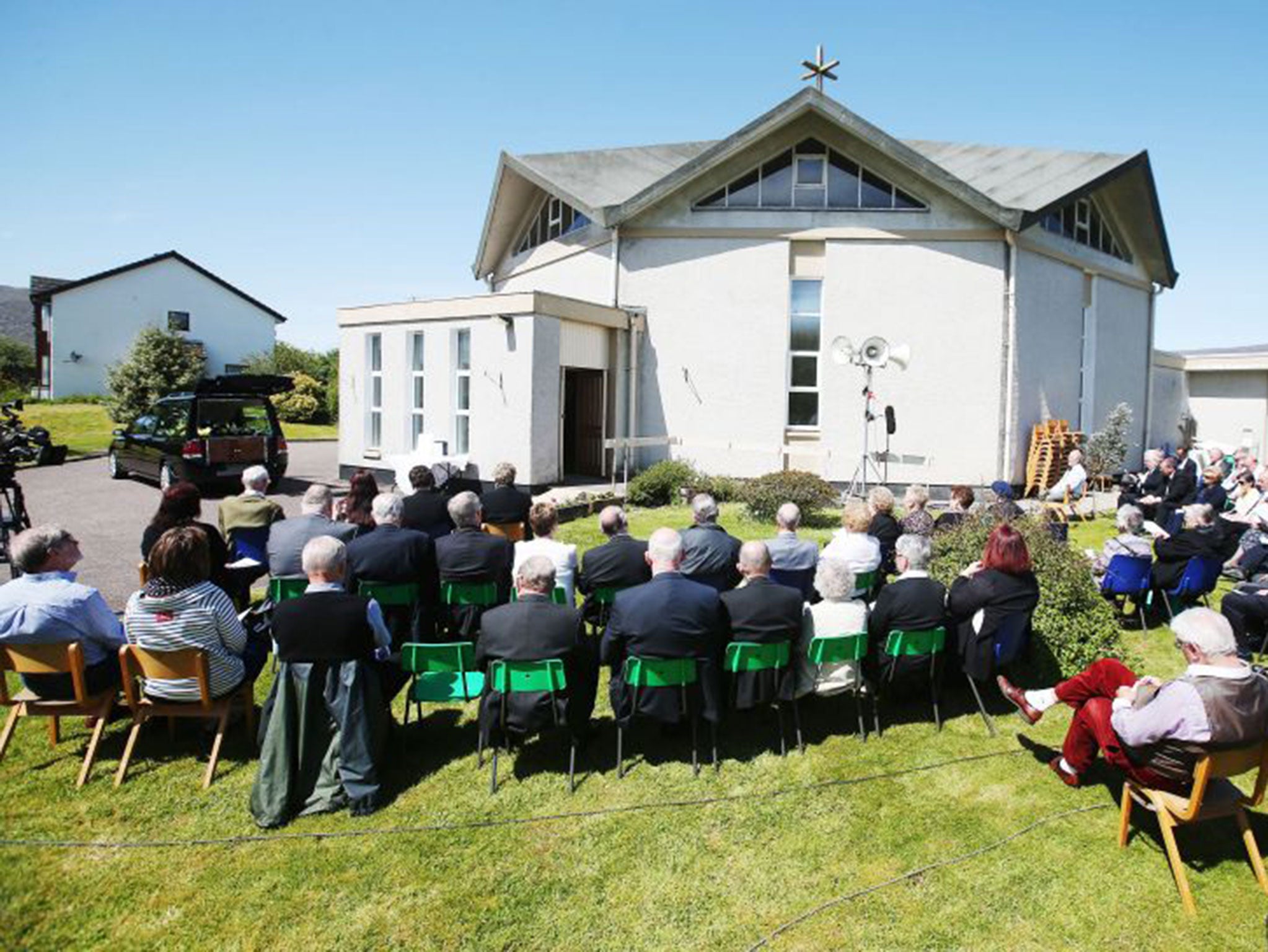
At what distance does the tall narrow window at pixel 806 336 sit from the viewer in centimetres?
1695

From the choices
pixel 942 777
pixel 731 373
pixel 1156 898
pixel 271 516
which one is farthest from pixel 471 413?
pixel 1156 898

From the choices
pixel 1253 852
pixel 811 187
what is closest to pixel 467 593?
pixel 1253 852

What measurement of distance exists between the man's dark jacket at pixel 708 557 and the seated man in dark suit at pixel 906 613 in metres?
1.37

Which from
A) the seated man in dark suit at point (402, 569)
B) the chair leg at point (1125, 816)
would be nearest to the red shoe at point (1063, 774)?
the chair leg at point (1125, 816)

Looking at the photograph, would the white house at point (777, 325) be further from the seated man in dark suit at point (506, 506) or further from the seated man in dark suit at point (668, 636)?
the seated man in dark suit at point (668, 636)

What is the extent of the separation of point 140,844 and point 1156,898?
487cm

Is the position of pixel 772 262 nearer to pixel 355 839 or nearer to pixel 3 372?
pixel 355 839

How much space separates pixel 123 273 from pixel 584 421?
109 ft

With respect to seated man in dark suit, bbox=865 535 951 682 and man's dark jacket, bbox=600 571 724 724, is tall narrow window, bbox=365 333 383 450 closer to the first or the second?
man's dark jacket, bbox=600 571 724 724

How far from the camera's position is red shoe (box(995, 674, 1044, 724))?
507cm

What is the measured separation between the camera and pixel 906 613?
5414 mm

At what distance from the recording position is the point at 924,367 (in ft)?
54.4

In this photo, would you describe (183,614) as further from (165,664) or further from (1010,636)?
(1010,636)

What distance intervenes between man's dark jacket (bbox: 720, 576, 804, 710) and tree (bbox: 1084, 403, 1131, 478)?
1631cm
